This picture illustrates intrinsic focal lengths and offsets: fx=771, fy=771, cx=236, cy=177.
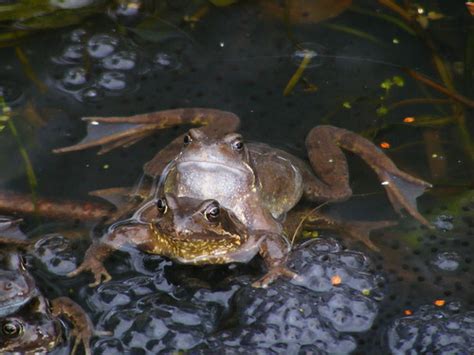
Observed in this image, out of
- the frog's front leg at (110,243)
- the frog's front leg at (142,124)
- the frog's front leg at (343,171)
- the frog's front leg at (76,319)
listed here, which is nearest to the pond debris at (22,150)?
the frog's front leg at (142,124)

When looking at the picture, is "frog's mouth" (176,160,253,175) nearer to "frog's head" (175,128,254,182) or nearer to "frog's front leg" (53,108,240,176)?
"frog's head" (175,128,254,182)

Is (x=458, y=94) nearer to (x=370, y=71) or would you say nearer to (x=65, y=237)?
(x=370, y=71)

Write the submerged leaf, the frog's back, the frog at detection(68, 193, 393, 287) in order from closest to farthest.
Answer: the frog at detection(68, 193, 393, 287)
the frog's back
the submerged leaf

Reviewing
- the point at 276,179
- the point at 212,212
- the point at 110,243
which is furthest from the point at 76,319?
the point at 276,179

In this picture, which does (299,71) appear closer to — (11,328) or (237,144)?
(237,144)

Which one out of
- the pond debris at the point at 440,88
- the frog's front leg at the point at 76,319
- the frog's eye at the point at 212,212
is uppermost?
the pond debris at the point at 440,88

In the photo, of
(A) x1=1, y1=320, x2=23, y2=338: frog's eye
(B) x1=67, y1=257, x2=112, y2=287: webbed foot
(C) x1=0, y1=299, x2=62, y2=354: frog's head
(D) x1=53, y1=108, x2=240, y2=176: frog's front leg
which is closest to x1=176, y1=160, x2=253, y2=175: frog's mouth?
(D) x1=53, y1=108, x2=240, y2=176: frog's front leg

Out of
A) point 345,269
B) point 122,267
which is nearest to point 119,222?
point 122,267

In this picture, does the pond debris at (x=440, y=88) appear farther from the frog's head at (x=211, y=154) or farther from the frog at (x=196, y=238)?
the frog's head at (x=211, y=154)
